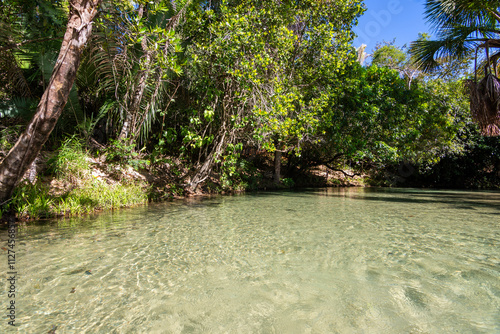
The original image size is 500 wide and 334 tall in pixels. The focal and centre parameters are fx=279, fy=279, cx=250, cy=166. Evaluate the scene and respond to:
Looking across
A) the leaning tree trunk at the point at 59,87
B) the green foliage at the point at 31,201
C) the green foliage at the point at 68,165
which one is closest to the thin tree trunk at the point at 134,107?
the green foliage at the point at 68,165

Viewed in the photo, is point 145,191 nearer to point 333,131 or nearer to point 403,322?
point 403,322

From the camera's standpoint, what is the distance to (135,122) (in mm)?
8945

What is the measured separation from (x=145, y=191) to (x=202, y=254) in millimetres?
5675

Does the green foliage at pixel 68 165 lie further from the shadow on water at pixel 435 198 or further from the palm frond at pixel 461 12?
the palm frond at pixel 461 12

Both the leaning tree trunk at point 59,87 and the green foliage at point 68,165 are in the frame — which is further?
the green foliage at point 68,165

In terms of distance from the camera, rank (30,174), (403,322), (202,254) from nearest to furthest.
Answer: (403,322) < (202,254) < (30,174)

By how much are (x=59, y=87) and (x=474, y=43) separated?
39.4 feet

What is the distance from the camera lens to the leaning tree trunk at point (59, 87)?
174 inches

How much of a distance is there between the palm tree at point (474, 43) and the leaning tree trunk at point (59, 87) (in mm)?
10485

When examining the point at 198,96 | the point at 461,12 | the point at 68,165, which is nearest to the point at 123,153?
the point at 68,165

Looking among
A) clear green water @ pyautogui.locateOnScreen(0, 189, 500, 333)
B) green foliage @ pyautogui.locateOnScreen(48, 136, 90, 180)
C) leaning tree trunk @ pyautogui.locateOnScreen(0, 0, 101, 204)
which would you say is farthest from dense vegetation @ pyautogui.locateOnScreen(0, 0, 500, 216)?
clear green water @ pyautogui.locateOnScreen(0, 189, 500, 333)

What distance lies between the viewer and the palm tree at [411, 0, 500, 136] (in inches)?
335

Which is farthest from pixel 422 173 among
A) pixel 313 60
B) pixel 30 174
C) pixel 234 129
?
pixel 30 174

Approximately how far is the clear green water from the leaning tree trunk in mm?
1385
